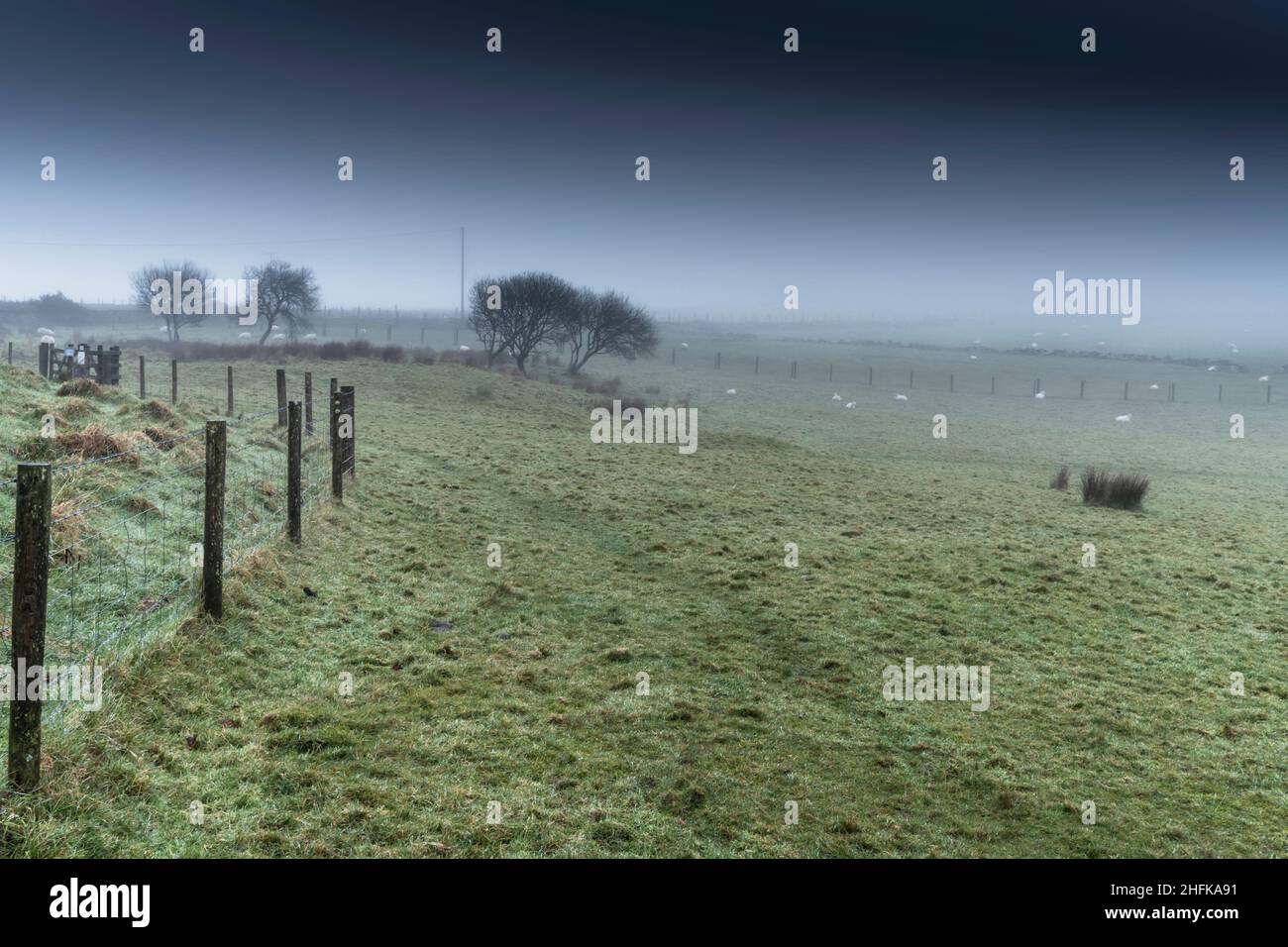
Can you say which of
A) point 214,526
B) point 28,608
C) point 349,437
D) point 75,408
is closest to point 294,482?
point 214,526

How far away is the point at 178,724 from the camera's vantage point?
21.4ft

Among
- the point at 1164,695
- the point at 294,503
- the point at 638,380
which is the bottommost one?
the point at 1164,695

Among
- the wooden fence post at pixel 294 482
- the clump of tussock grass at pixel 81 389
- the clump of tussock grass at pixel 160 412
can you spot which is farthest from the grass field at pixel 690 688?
the clump of tussock grass at pixel 160 412

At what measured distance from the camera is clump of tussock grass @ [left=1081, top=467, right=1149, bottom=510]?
69.8ft

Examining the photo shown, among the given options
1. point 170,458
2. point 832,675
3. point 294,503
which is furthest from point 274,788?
point 170,458

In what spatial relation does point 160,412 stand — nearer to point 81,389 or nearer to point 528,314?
point 81,389

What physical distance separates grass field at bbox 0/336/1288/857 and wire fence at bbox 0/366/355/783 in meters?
0.41

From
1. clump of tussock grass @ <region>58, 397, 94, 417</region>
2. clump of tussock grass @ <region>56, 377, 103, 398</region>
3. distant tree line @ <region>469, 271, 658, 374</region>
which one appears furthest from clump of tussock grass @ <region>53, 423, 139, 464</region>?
distant tree line @ <region>469, 271, 658, 374</region>

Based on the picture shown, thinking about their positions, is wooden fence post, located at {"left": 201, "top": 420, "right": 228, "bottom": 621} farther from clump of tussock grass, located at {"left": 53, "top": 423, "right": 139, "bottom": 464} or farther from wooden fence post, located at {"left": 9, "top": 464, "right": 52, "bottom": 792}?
clump of tussock grass, located at {"left": 53, "top": 423, "right": 139, "bottom": 464}

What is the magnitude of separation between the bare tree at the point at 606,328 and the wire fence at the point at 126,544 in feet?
166

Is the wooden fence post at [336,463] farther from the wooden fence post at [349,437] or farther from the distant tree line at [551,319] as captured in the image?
the distant tree line at [551,319]

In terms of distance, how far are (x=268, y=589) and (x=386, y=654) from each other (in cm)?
191

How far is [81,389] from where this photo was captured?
19.1 metres
